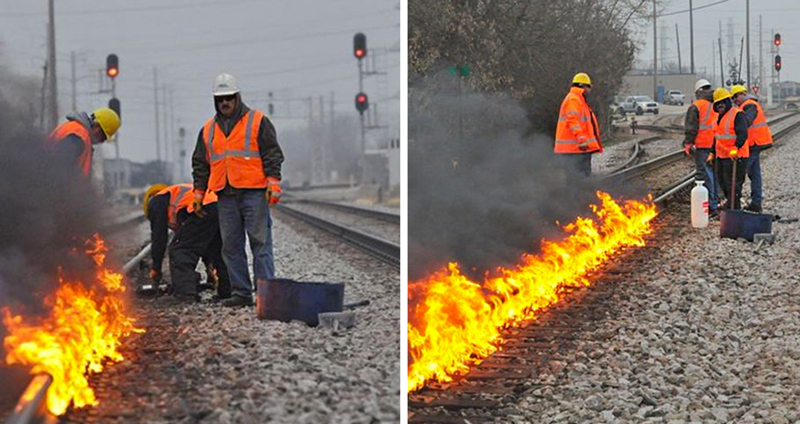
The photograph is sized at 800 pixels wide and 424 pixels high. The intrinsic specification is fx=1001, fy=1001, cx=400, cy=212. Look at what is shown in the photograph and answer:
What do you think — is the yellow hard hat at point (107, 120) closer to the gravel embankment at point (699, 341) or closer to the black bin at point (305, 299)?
the black bin at point (305, 299)

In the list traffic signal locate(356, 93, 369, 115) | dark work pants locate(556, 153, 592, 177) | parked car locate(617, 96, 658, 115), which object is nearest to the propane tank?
parked car locate(617, 96, 658, 115)

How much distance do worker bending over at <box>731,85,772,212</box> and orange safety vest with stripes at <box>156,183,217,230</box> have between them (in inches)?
118

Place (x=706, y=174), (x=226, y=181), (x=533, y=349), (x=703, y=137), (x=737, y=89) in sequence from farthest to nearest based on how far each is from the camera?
1. (x=226, y=181)
2. (x=706, y=174)
3. (x=703, y=137)
4. (x=737, y=89)
5. (x=533, y=349)

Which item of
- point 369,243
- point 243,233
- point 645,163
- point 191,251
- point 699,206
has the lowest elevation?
point 369,243

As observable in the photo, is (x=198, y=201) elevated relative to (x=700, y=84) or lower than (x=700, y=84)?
lower

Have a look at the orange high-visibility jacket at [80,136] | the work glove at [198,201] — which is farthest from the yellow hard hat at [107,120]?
the work glove at [198,201]

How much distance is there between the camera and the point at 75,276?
4.44 meters

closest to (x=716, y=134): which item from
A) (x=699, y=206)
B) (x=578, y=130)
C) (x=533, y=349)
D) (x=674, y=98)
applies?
(x=674, y=98)

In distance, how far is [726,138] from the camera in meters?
5.17

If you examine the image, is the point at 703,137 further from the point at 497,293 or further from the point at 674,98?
the point at 497,293

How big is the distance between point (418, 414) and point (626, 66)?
229 cm

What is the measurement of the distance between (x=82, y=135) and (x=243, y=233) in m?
1.06

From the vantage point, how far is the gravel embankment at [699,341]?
3.88 meters

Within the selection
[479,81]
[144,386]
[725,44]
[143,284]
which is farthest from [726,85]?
[143,284]
